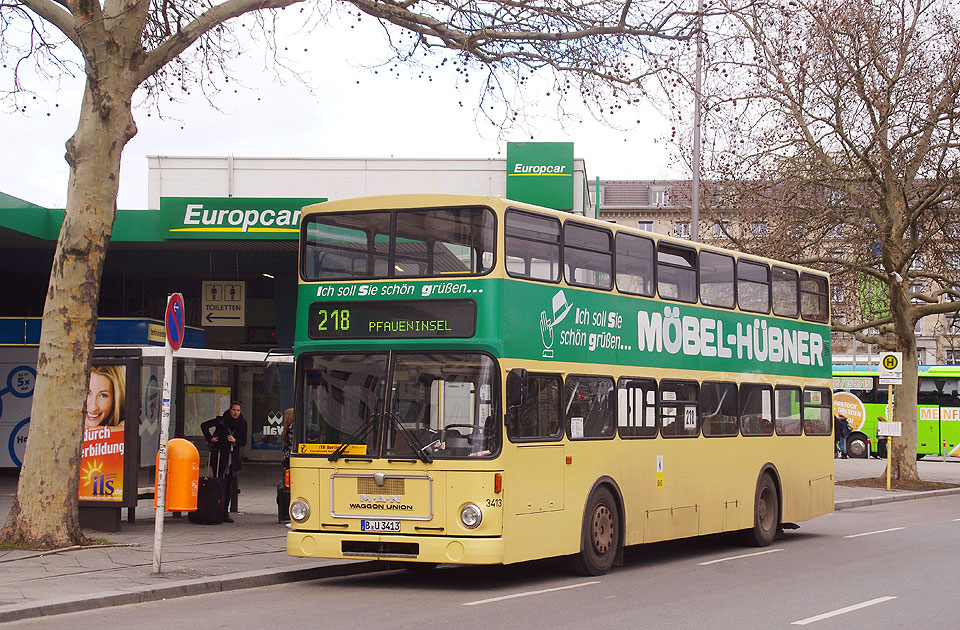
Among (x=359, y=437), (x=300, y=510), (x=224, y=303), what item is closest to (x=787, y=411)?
(x=359, y=437)

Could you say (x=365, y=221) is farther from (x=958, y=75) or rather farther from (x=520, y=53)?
(x=958, y=75)

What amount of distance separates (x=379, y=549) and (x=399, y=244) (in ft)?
9.90

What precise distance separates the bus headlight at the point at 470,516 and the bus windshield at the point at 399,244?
227cm

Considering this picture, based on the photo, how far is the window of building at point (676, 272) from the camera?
1492 centimetres

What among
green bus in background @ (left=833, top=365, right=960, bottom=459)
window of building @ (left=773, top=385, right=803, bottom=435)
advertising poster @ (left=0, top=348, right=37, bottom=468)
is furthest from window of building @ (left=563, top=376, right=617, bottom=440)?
green bus in background @ (left=833, top=365, right=960, bottom=459)

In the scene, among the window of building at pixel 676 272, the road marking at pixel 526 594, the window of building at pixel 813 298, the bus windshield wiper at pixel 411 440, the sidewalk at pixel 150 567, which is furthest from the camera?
the window of building at pixel 813 298

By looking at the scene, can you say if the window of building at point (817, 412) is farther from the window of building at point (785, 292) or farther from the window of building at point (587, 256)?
the window of building at point (587, 256)

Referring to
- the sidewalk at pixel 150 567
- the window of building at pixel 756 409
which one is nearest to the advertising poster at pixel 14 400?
the sidewalk at pixel 150 567

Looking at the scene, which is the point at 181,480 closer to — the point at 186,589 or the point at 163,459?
the point at 163,459

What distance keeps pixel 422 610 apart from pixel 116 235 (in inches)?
647

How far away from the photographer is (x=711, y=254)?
16.1 metres

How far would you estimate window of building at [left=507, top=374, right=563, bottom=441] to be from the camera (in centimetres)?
1206

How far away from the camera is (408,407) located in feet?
39.1

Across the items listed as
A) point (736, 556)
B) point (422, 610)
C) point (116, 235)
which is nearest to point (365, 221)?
point (422, 610)
